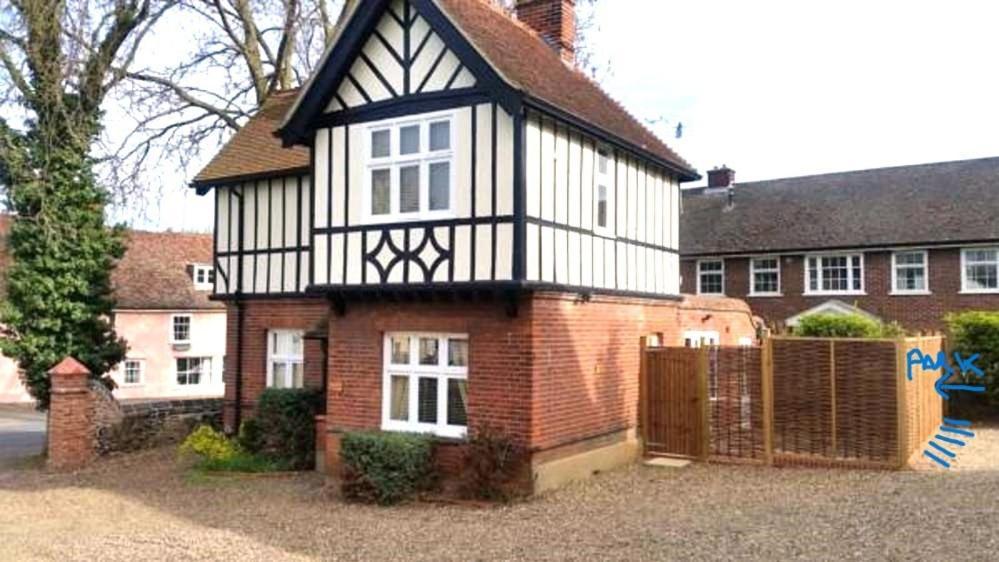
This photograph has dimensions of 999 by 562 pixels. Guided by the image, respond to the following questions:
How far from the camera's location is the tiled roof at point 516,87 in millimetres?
12078

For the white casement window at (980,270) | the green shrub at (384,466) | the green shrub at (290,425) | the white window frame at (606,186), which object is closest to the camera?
the green shrub at (384,466)

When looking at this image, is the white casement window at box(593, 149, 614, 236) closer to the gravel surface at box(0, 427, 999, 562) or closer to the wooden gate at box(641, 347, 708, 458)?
the wooden gate at box(641, 347, 708, 458)

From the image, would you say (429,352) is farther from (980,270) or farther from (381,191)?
(980,270)

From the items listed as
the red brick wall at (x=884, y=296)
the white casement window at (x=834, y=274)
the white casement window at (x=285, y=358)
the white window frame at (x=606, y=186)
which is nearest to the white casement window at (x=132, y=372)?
the white casement window at (x=285, y=358)

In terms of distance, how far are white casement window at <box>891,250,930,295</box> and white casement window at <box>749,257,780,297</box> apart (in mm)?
3786

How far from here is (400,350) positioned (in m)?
13.0

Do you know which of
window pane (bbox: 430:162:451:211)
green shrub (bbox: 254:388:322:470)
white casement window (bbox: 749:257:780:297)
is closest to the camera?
window pane (bbox: 430:162:451:211)

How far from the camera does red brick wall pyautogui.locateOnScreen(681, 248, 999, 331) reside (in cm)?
2558

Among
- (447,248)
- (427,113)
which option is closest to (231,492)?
(447,248)

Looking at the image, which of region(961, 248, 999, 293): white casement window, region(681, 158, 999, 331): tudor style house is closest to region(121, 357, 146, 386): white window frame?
region(681, 158, 999, 331): tudor style house

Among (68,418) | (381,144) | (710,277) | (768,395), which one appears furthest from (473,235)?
(710,277)

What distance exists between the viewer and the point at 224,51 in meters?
25.6

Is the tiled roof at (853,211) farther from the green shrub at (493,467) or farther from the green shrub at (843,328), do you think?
the green shrub at (493,467)

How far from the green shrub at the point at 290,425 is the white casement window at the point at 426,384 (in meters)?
2.66
